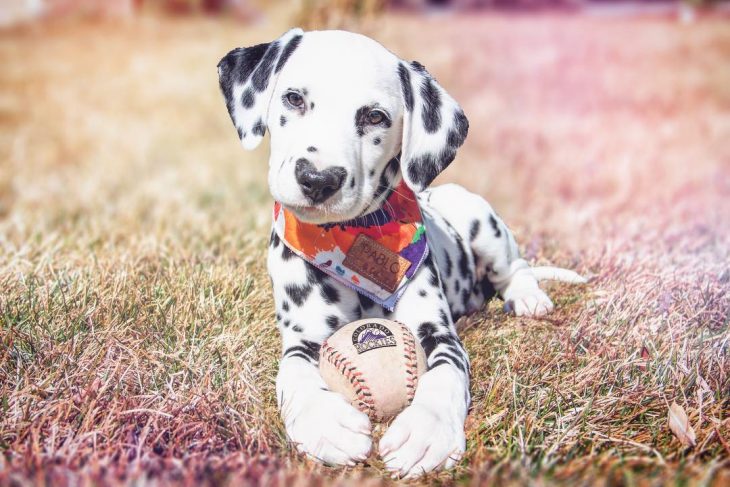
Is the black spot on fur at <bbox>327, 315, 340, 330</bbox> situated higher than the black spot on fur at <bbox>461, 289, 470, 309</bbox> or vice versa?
the black spot on fur at <bbox>327, 315, 340, 330</bbox>

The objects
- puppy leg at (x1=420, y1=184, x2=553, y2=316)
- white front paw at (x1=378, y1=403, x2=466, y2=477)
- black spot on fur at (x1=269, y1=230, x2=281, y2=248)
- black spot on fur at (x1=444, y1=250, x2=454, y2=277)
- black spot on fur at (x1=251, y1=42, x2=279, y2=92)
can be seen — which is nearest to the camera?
white front paw at (x1=378, y1=403, x2=466, y2=477)

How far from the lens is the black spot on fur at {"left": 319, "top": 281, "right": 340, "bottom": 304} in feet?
10.6

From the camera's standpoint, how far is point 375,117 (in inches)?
117

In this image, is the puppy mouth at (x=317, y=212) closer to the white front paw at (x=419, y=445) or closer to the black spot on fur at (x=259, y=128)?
the black spot on fur at (x=259, y=128)

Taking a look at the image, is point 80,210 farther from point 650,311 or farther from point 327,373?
point 650,311

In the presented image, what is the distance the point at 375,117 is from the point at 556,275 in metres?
1.84

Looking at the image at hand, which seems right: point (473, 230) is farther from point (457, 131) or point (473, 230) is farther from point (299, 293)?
point (299, 293)

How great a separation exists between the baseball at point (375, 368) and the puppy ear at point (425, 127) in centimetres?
71

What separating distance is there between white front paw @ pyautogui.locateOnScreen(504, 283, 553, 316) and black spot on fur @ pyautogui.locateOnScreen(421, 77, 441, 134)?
1220mm

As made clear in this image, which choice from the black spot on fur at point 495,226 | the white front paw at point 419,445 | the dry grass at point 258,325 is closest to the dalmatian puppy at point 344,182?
the white front paw at point 419,445

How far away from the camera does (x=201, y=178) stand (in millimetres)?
9078

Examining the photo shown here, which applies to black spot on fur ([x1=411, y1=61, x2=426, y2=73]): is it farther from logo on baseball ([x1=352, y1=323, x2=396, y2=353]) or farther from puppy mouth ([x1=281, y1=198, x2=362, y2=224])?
logo on baseball ([x1=352, y1=323, x2=396, y2=353])

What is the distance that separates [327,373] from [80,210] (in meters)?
5.45

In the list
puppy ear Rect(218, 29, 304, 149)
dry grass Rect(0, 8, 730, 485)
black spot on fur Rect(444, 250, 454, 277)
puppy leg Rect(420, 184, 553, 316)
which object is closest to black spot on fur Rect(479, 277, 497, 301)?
puppy leg Rect(420, 184, 553, 316)
